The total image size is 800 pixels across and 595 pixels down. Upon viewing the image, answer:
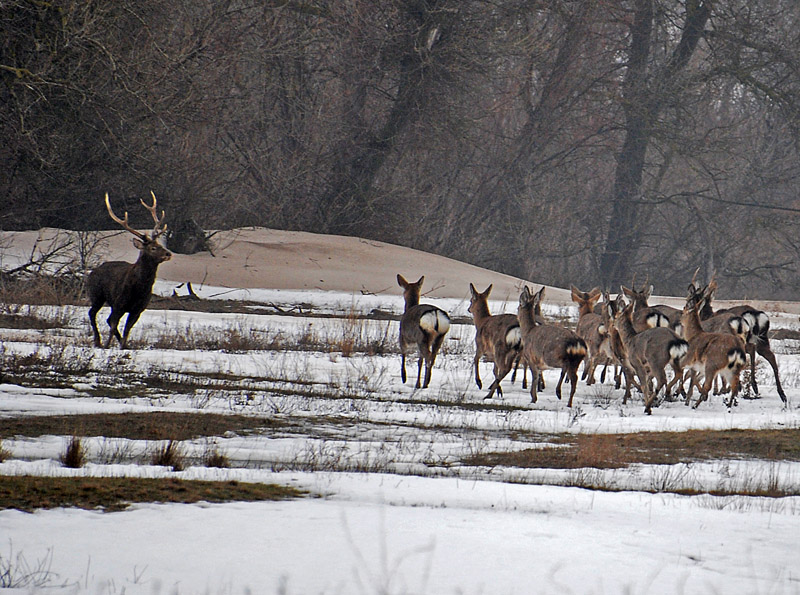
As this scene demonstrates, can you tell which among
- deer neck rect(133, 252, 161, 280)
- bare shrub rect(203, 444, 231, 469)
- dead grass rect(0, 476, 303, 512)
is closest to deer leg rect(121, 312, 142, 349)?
deer neck rect(133, 252, 161, 280)

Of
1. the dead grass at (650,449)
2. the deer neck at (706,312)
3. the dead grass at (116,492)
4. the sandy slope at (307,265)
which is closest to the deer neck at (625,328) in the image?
the deer neck at (706,312)

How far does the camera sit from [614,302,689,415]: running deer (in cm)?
1122

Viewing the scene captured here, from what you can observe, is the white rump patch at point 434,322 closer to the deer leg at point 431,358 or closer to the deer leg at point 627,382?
the deer leg at point 431,358

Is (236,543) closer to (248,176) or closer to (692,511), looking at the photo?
(692,511)

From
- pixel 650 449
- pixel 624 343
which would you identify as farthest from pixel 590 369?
pixel 650 449

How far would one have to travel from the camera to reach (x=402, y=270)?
29.1 metres

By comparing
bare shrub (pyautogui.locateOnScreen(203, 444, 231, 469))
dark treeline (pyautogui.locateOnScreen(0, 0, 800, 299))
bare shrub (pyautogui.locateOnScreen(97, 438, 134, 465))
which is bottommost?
bare shrub (pyautogui.locateOnScreen(97, 438, 134, 465))

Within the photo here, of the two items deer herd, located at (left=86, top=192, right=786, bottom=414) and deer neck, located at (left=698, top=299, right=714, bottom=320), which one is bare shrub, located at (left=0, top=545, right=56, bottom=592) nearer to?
deer herd, located at (left=86, top=192, right=786, bottom=414)

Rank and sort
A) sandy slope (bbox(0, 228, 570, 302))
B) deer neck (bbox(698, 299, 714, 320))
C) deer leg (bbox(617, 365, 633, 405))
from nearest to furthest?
1. deer leg (bbox(617, 365, 633, 405))
2. deer neck (bbox(698, 299, 714, 320))
3. sandy slope (bbox(0, 228, 570, 302))

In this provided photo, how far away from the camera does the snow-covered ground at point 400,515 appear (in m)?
4.06

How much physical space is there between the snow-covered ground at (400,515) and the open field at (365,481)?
0.02 m

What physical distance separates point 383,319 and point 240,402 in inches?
A: 426

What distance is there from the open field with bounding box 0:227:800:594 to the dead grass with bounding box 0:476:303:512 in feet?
0.08

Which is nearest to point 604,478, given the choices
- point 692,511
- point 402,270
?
point 692,511
